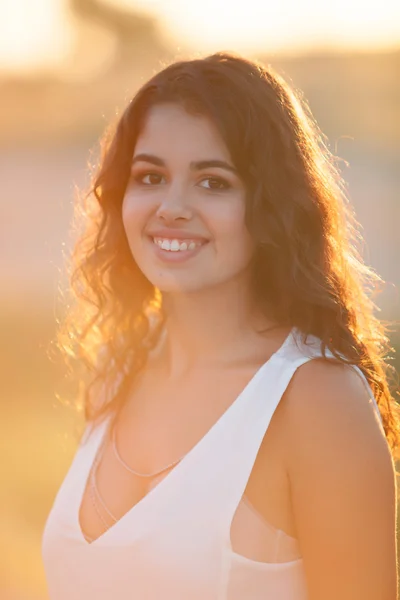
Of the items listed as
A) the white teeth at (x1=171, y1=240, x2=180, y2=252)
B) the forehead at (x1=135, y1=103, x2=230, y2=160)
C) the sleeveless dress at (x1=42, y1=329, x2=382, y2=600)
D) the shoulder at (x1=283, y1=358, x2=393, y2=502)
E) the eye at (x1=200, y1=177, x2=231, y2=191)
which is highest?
the forehead at (x1=135, y1=103, x2=230, y2=160)

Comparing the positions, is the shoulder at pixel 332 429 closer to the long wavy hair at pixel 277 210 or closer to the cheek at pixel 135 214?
the long wavy hair at pixel 277 210

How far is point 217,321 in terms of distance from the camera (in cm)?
250

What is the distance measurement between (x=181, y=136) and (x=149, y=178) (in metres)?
0.17

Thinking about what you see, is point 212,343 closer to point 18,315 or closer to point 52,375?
point 52,375

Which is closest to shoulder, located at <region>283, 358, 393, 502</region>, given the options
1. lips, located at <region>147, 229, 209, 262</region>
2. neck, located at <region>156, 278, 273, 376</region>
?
neck, located at <region>156, 278, 273, 376</region>

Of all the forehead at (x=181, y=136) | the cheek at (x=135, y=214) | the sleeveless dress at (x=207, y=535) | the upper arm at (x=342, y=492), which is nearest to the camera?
the upper arm at (x=342, y=492)

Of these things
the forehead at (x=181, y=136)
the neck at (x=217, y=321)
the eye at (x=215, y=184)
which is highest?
the forehead at (x=181, y=136)

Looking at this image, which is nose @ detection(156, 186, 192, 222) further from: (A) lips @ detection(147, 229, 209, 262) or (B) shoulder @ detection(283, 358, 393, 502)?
(B) shoulder @ detection(283, 358, 393, 502)

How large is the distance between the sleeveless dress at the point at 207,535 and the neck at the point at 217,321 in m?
0.18

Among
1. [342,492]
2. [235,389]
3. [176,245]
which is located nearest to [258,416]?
[235,389]

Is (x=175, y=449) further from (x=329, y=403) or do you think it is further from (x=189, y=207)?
(x=189, y=207)

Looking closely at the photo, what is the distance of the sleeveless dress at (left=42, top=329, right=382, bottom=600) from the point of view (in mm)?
2137

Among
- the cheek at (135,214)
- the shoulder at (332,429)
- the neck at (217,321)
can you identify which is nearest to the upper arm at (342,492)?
the shoulder at (332,429)

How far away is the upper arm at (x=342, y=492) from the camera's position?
203 cm
